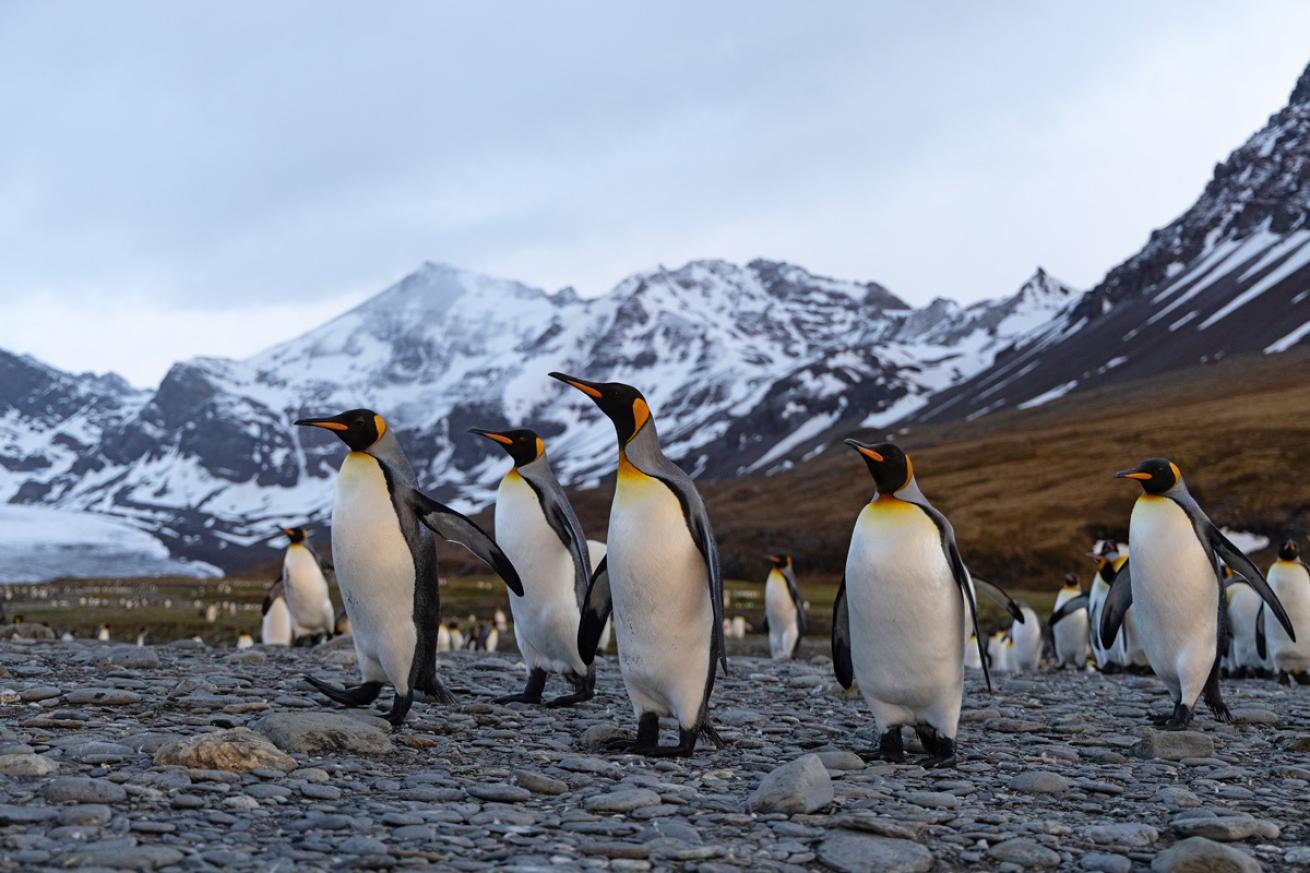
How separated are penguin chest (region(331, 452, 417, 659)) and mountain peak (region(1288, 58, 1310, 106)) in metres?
197

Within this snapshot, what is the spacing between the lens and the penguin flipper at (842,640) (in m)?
6.74

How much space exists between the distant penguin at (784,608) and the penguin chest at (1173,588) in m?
9.41

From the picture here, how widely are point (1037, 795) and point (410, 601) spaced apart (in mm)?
Answer: 3712

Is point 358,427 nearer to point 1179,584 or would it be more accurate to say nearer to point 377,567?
point 377,567

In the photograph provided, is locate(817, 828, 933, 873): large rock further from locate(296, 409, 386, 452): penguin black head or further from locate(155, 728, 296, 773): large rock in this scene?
locate(296, 409, 386, 452): penguin black head

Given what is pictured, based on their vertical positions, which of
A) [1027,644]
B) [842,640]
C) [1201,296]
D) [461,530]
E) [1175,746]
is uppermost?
[1201,296]

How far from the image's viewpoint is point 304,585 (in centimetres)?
1525

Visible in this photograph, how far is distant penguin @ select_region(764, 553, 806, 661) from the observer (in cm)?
1792

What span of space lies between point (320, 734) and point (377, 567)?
4.12ft

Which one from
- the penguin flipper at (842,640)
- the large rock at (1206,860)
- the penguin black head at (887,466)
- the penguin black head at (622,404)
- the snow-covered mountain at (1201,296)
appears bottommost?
the large rock at (1206,860)

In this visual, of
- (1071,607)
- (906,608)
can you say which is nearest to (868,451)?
(906,608)

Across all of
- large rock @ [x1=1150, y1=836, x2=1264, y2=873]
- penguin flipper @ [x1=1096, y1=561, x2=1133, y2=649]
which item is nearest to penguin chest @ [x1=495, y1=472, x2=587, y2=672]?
penguin flipper @ [x1=1096, y1=561, x2=1133, y2=649]

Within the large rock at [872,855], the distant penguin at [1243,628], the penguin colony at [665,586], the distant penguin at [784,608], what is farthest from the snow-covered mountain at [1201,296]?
the large rock at [872,855]

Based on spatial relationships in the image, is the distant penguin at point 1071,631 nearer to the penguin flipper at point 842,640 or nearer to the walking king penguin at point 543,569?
the walking king penguin at point 543,569
